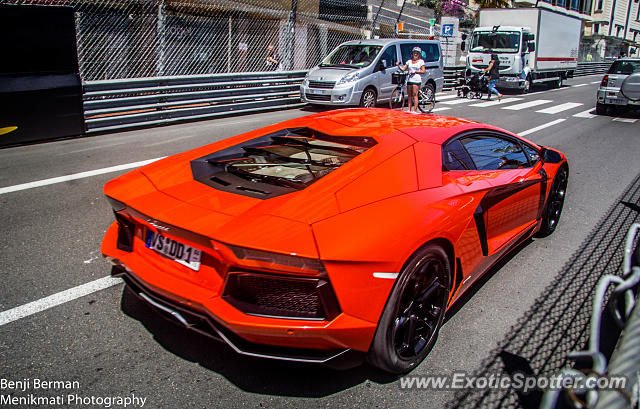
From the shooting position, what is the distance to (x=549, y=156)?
464 centimetres

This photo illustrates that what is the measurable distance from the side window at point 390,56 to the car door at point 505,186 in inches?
401

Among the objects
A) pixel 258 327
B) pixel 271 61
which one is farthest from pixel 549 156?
pixel 271 61

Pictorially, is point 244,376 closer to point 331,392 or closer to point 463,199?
point 331,392

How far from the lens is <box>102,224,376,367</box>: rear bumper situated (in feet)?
7.27

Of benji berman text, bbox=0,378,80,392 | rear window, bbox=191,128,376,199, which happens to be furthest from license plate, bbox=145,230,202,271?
benji berman text, bbox=0,378,80,392

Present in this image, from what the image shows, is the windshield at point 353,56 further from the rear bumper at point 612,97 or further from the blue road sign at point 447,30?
the blue road sign at point 447,30

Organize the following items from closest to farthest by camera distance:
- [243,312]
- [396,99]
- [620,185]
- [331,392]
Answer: [243,312] → [331,392] → [620,185] → [396,99]

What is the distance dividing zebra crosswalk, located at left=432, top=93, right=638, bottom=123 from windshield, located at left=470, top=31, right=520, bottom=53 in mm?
2995

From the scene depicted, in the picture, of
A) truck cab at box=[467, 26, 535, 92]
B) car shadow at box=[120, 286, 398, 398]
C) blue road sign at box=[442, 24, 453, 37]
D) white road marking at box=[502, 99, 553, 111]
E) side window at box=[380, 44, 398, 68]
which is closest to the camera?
car shadow at box=[120, 286, 398, 398]

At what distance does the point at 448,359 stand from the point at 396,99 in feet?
40.5

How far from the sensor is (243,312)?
2.24 metres

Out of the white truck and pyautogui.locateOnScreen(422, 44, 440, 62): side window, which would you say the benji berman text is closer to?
pyautogui.locateOnScreen(422, 44, 440, 62): side window

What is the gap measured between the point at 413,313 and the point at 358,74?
1120 centimetres

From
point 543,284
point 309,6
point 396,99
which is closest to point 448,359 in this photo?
point 543,284
